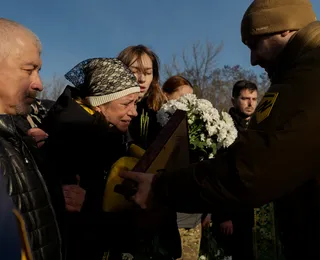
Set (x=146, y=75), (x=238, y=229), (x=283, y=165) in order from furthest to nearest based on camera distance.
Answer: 1. (x=238, y=229)
2. (x=146, y=75)
3. (x=283, y=165)

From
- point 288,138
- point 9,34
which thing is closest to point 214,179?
point 288,138

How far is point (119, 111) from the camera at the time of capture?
10.1ft

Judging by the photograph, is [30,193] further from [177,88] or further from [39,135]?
[177,88]

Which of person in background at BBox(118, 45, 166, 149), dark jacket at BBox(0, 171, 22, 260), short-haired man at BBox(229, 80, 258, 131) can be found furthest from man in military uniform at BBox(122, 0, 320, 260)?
short-haired man at BBox(229, 80, 258, 131)

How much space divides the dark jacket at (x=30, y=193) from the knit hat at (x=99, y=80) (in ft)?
3.34

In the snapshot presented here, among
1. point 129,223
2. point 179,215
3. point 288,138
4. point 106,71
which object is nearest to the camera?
point 288,138

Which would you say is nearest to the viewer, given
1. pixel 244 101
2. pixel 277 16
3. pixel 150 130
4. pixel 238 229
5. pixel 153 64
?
pixel 277 16

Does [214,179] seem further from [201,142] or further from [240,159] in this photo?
[201,142]

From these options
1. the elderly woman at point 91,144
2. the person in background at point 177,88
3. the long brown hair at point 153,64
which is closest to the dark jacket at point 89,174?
the elderly woman at point 91,144

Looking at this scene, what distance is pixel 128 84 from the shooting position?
3119mm

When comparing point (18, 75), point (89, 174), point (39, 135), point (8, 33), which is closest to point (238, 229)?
point (89, 174)

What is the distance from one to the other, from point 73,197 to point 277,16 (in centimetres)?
161

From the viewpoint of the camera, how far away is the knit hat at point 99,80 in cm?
297

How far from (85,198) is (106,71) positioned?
1.03m
